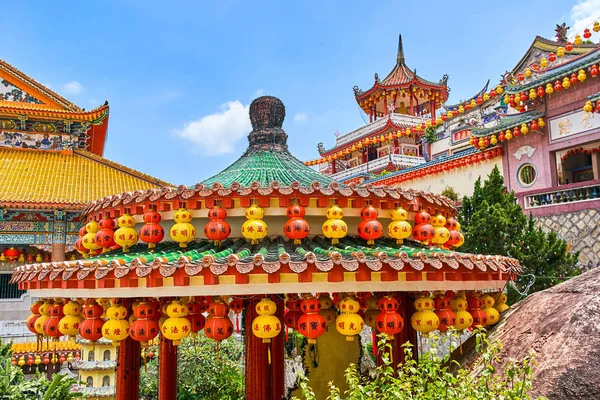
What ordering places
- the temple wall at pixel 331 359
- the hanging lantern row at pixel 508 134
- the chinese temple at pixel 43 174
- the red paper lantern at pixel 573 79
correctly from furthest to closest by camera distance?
the hanging lantern row at pixel 508 134 < the chinese temple at pixel 43 174 < the red paper lantern at pixel 573 79 < the temple wall at pixel 331 359

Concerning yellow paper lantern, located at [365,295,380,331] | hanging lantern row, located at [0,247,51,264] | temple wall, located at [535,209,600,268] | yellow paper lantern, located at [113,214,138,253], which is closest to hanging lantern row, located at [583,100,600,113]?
temple wall, located at [535,209,600,268]

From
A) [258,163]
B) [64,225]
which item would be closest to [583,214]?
[258,163]

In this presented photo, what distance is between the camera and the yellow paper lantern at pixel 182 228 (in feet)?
20.6

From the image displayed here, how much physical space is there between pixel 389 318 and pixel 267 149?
4014 mm

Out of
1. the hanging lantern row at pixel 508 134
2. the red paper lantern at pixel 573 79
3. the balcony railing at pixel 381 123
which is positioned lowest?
the hanging lantern row at pixel 508 134

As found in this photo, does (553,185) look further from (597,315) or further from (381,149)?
(381,149)

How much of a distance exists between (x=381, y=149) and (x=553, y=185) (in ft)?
62.4

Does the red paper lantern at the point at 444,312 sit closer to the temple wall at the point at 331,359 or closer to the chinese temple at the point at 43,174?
the temple wall at the point at 331,359

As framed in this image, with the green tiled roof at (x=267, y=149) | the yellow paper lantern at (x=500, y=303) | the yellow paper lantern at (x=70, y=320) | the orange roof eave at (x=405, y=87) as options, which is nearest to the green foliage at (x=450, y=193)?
the green tiled roof at (x=267, y=149)

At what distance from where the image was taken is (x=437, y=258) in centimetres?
563

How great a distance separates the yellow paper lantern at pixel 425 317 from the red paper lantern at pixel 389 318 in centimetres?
33

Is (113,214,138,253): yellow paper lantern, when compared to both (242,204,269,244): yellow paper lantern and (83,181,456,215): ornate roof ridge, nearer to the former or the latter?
(83,181,456,215): ornate roof ridge

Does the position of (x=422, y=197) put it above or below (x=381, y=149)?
below

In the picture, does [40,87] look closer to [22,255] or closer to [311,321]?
[22,255]
